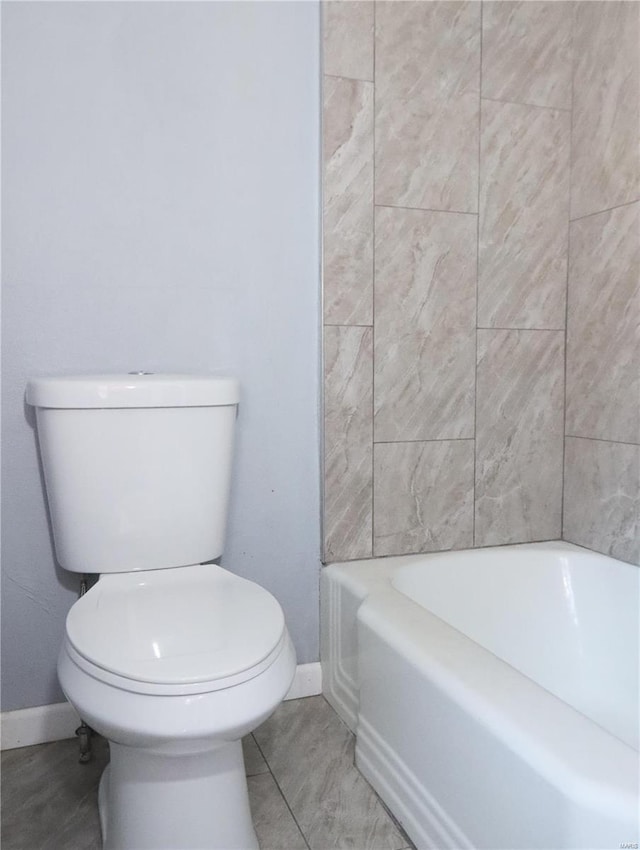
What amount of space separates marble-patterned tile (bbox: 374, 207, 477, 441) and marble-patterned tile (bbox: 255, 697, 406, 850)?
75 cm

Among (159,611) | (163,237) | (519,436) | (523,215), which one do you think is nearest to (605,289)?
(523,215)

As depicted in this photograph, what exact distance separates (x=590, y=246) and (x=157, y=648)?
1.54 metres

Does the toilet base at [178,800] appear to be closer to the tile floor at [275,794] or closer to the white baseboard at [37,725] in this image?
the tile floor at [275,794]

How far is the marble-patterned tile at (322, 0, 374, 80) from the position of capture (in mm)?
1708

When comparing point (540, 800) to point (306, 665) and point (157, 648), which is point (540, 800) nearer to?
point (157, 648)

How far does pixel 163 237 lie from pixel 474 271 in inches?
32.9

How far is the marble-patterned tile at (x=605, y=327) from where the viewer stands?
1.74 m

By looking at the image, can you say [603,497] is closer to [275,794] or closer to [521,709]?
[521,709]

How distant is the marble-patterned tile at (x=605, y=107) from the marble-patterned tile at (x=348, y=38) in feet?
2.04

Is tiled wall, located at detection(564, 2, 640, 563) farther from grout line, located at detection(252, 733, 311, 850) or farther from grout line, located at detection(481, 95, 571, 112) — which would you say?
grout line, located at detection(252, 733, 311, 850)

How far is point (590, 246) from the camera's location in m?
1.89

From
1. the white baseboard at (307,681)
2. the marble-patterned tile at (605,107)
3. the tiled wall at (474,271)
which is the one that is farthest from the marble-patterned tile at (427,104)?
the white baseboard at (307,681)

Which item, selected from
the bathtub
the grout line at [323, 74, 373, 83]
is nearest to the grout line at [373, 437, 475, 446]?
the bathtub

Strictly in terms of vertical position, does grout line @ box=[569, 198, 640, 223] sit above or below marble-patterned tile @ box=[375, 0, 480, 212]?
below
